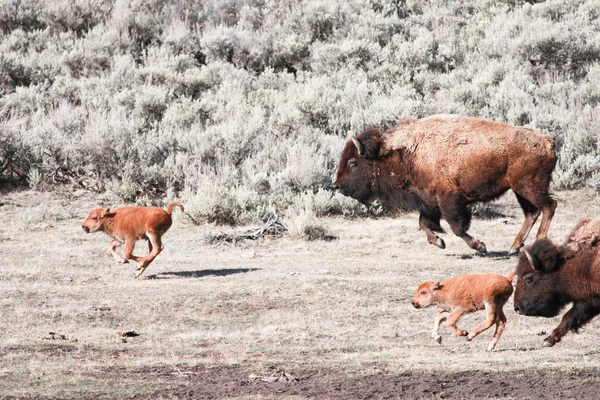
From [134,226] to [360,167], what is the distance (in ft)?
11.2

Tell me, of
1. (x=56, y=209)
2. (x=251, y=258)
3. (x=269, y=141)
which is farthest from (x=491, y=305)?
(x=269, y=141)

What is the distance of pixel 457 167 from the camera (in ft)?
40.6

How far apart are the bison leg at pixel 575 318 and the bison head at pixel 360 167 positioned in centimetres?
523

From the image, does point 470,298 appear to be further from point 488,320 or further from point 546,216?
point 546,216

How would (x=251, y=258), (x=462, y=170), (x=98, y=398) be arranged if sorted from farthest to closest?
(x=251, y=258), (x=462, y=170), (x=98, y=398)

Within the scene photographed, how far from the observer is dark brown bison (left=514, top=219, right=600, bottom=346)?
26.0ft

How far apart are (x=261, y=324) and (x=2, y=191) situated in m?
9.48

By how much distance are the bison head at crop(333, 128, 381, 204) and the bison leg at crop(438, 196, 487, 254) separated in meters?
1.14

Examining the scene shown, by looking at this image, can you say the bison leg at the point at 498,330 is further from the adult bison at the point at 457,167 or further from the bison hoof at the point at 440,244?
the bison hoof at the point at 440,244

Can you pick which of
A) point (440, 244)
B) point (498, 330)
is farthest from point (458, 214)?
point (498, 330)

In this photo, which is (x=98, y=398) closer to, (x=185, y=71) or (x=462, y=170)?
(x=462, y=170)

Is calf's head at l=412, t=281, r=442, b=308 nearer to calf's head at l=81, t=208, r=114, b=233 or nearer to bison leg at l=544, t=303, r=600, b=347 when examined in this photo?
bison leg at l=544, t=303, r=600, b=347

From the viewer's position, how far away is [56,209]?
16.1 m

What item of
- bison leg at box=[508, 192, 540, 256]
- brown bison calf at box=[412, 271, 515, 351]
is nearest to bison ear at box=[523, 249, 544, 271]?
brown bison calf at box=[412, 271, 515, 351]
